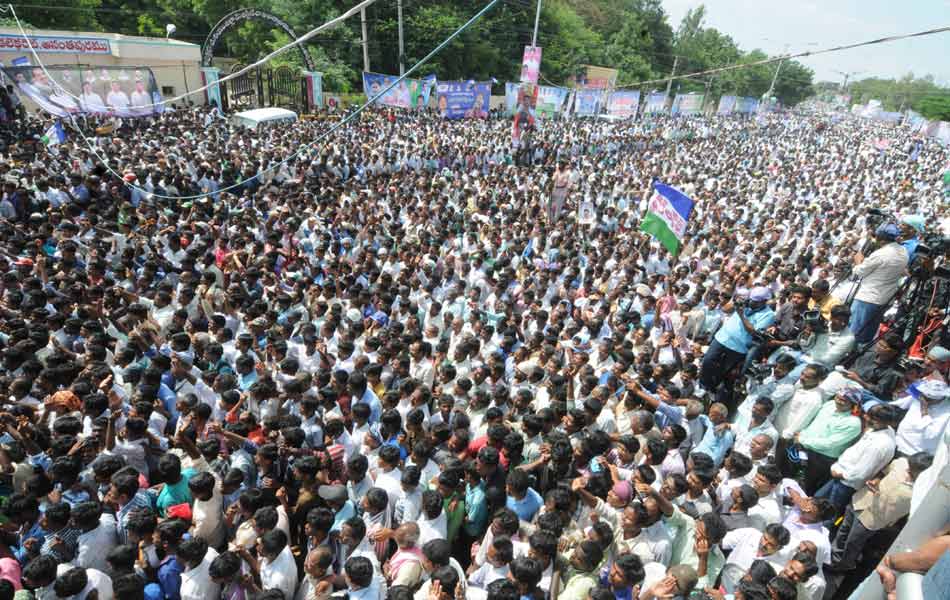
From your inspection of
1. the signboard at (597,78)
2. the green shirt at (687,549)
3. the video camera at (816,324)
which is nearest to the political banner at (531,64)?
the video camera at (816,324)

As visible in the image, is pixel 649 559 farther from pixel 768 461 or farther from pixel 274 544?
pixel 274 544

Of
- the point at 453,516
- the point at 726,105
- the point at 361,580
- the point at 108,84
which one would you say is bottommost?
the point at 453,516

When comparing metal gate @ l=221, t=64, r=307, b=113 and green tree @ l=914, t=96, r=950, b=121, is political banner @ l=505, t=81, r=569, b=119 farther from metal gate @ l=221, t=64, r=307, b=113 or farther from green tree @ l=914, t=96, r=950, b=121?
green tree @ l=914, t=96, r=950, b=121

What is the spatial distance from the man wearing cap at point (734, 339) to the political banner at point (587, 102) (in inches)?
848

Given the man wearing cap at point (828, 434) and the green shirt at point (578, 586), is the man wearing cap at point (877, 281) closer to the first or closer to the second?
the man wearing cap at point (828, 434)

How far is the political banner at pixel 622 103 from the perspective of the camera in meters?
28.0

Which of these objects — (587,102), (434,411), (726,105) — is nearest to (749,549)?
(434,411)

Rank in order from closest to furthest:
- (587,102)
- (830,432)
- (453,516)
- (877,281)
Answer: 1. (453,516)
2. (830,432)
3. (877,281)
4. (587,102)

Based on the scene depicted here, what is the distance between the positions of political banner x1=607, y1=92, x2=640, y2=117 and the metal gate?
631 inches

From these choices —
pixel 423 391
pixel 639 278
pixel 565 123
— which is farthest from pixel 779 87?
pixel 423 391

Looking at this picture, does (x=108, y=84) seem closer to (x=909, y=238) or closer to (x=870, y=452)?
(x=909, y=238)

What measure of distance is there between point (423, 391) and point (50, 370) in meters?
2.82

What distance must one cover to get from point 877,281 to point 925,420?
2417mm

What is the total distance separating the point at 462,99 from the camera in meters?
23.5
